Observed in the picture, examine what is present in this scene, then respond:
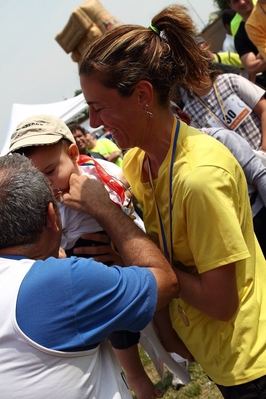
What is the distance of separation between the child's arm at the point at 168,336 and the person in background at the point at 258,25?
3069 mm

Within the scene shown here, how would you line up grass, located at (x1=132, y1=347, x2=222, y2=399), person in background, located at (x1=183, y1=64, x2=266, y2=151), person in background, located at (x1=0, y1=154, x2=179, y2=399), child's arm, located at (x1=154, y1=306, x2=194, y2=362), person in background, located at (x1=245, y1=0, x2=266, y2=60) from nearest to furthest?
person in background, located at (x1=0, y1=154, x2=179, y2=399)
child's arm, located at (x1=154, y1=306, x2=194, y2=362)
person in background, located at (x1=183, y1=64, x2=266, y2=151)
grass, located at (x1=132, y1=347, x2=222, y2=399)
person in background, located at (x1=245, y1=0, x2=266, y2=60)

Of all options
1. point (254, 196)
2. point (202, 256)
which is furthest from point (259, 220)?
point (202, 256)

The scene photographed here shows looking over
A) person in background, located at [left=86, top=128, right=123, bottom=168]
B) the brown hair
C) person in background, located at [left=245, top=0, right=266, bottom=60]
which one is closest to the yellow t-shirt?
the brown hair

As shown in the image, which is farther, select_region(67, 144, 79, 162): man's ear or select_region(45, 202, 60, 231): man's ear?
select_region(67, 144, 79, 162): man's ear

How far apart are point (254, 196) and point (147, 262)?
4.36 feet

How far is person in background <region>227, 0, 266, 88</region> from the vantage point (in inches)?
184

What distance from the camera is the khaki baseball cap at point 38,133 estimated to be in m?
2.26

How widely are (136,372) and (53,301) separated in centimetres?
111

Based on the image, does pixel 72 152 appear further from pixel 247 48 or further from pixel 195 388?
pixel 247 48

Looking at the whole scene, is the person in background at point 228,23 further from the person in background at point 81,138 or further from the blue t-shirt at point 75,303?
the blue t-shirt at point 75,303

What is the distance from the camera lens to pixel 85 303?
150 centimetres

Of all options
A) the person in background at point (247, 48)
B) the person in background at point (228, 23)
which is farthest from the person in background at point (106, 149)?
the person in background at point (247, 48)

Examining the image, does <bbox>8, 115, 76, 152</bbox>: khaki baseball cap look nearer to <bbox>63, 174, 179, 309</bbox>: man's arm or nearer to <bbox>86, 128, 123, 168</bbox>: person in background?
<bbox>63, 174, 179, 309</bbox>: man's arm

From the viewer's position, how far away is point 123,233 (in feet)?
6.28
